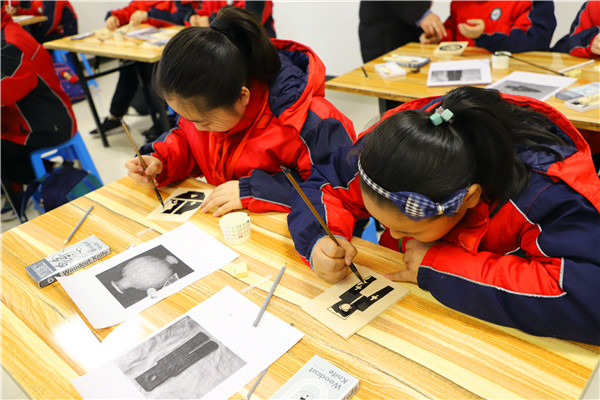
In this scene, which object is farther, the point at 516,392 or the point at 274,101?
the point at 274,101

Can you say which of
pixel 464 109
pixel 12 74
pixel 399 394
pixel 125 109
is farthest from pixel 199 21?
pixel 399 394

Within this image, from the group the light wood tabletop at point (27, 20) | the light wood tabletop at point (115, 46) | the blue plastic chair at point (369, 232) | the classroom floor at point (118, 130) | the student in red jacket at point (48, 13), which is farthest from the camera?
the student in red jacket at point (48, 13)

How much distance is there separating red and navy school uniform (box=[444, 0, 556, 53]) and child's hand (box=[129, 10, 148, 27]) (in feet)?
7.97

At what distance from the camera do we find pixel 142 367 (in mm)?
862

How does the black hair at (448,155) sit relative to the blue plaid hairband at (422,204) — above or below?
above

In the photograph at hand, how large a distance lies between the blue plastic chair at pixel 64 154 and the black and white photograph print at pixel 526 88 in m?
2.18

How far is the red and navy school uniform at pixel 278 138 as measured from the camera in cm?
135

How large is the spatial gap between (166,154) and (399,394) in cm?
110

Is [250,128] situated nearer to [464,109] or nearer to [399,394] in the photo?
[464,109]

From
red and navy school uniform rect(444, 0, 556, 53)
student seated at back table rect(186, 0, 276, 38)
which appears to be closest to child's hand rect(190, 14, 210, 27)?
student seated at back table rect(186, 0, 276, 38)

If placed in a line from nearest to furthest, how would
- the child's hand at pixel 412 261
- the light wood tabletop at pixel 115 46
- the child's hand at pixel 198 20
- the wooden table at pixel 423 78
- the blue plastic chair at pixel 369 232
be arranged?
1. the child's hand at pixel 412 261
2. the blue plastic chair at pixel 369 232
3. the wooden table at pixel 423 78
4. the light wood tabletop at pixel 115 46
5. the child's hand at pixel 198 20

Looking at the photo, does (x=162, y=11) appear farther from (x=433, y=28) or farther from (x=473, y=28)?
(x=473, y=28)

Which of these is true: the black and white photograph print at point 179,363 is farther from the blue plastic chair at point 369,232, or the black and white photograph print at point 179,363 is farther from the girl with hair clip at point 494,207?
the blue plastic chair at point 369,232

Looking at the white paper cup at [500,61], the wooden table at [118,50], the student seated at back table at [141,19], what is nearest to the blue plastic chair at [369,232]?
the white paper cup at [500,61]
